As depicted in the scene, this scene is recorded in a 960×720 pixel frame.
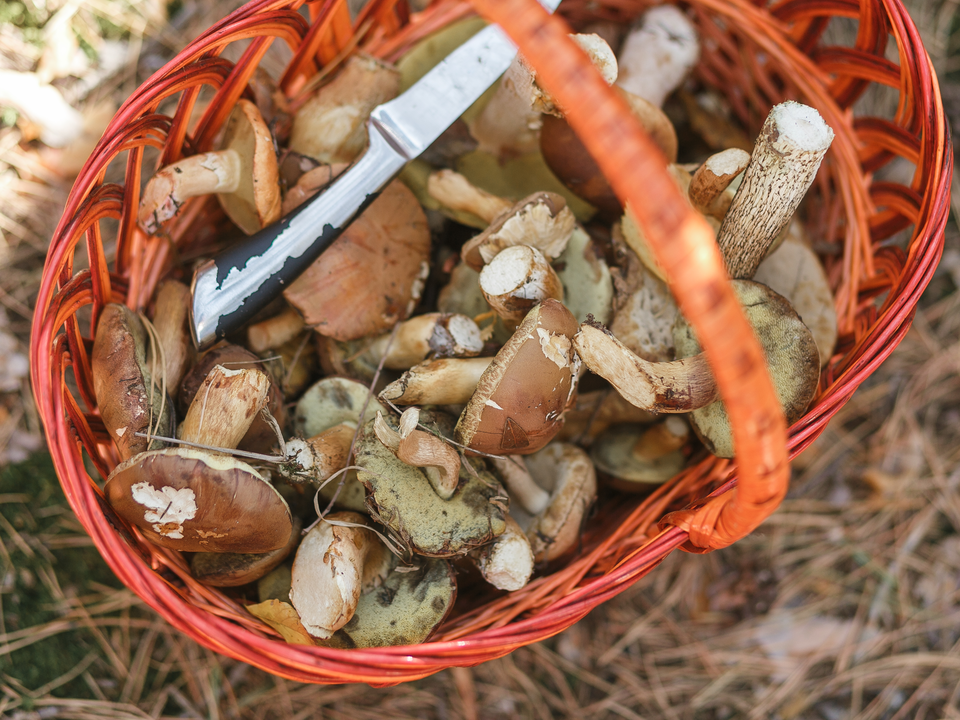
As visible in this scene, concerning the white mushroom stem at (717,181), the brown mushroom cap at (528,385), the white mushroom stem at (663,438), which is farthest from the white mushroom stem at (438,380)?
the white mushroom stem at (717,181)

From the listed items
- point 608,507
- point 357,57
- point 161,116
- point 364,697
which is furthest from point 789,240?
point 364,697

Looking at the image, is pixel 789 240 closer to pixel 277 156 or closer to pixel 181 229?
pixel 277 156

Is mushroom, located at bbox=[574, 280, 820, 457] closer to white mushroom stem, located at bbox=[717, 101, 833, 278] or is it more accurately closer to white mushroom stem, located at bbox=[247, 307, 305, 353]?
white mushroom stem, located at bbox=[717, 101, 833, 278]

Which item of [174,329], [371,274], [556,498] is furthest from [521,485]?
[174,329]

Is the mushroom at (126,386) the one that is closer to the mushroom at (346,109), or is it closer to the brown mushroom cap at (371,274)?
the brown mushroom cap at (371,274)

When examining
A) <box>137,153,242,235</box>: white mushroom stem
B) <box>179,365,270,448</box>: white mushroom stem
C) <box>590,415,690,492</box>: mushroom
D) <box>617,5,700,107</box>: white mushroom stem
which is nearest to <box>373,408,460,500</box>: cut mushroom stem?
<box>179,365,270,448</box>: white mushroom stem

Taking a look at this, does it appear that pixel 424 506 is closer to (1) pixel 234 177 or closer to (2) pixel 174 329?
(2) pixel 174 329
